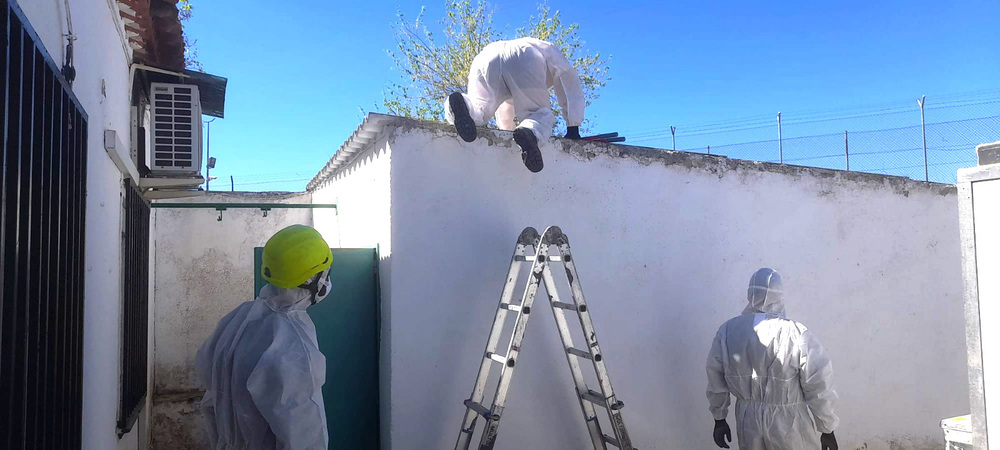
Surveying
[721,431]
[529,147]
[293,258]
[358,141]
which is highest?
[358,141]

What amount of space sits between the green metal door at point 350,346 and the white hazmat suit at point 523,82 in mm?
1282

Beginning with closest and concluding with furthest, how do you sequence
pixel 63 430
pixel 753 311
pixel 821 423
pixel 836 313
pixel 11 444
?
pixel 11 444, pixel 63 430, pixel 821 423, pixel 753 311, pixel 836 313

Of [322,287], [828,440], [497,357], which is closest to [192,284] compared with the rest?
[497,357]

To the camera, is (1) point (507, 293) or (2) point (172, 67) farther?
(2) point (172, 67)

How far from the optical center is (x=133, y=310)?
4289 mm

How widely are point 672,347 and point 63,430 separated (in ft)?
11.9

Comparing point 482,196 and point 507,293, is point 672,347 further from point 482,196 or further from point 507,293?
point 482,196

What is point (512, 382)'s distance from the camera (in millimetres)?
4082

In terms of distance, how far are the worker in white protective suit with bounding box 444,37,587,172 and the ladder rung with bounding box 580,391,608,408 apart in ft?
4.97

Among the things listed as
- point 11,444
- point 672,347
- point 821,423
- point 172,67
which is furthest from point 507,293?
point 172,67

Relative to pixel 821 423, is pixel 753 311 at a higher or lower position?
higher

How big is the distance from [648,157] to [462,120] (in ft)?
4.86

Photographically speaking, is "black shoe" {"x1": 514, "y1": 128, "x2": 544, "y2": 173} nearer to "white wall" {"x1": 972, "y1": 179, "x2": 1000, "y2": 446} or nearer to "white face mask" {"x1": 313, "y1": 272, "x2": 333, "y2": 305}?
"white face mask" {"x1": 313, "y1": 272, "x2": 333, "y2": 305}

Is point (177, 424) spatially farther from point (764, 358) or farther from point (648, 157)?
point (764, 358)
